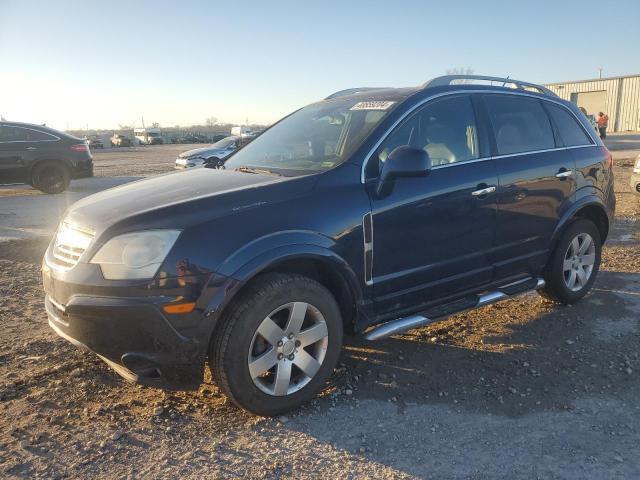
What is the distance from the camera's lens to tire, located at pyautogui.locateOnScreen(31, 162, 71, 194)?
39.0 feet

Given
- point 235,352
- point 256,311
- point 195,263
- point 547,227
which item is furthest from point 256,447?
point 547,227

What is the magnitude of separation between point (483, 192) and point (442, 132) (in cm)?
53

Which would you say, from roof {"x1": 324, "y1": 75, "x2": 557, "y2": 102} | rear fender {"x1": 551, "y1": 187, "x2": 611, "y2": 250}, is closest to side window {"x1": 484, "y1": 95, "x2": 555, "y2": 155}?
roof {"x1": 324, "y1": 75, "x2": 557, "y2": 102}

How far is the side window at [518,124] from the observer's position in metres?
4.08

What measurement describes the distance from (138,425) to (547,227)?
11.3 feet

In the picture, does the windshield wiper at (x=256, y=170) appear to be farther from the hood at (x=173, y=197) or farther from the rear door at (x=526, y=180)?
the rear door at (x=526, y=180)

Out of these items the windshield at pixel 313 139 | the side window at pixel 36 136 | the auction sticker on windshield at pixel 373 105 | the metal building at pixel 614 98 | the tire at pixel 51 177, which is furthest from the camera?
the metal building at pixel 614 98

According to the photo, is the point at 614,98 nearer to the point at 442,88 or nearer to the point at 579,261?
the point at 579,261

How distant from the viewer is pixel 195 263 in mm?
2609

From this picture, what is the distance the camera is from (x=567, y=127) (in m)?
4.68

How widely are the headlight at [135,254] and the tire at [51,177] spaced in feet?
35.1

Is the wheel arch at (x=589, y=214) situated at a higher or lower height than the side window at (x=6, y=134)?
lower

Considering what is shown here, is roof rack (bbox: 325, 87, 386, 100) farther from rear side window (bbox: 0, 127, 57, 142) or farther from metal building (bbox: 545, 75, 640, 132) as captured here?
metal building (bbox: 545, 75, 640, 132)

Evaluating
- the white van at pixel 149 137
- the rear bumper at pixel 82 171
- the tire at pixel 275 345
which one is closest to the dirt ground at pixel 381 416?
the tire at pixel 275 345
